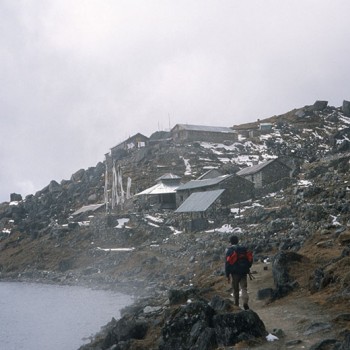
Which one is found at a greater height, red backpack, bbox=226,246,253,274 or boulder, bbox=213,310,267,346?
red backpack, bbox=226,246,253,274

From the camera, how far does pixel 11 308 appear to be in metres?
39.5

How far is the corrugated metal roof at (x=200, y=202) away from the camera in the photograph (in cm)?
5109

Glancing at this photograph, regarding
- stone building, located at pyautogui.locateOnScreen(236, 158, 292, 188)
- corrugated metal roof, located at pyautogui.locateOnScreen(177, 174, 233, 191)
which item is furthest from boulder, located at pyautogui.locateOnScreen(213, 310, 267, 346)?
stone building, located at pyautogui.locateOnScreen(236, 158, 292, 188)

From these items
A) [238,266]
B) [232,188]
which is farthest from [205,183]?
[238,266]

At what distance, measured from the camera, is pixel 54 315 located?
33.5 metres

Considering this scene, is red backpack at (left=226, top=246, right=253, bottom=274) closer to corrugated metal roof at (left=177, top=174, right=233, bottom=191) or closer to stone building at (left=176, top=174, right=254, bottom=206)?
stone building at (left=176, top=174, right=254, bottom=206)

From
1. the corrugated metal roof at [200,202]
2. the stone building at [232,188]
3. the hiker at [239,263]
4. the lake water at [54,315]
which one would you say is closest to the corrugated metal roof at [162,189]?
the stone building at [232,188]

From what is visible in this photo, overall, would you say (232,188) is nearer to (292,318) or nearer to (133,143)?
(292,318)

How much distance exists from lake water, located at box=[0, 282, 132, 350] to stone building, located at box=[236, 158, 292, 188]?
30.4 meters

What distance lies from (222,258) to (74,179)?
86213 millimetres

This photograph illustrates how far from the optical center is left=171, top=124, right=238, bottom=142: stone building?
355 feet

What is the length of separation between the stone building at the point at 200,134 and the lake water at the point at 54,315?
215 ft

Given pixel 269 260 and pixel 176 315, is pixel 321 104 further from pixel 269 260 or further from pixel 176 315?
pixel 176 315

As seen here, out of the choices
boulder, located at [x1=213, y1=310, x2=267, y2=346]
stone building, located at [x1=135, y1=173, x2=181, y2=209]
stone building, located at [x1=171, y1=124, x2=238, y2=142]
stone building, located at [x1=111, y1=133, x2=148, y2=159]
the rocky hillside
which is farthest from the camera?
stone building, located at [x1=111, y1=133, x2=148, y2=159]
